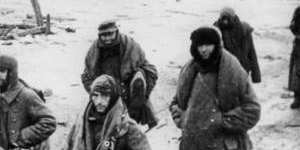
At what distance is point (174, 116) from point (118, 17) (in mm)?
17878

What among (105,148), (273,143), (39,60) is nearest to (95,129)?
(105,148)

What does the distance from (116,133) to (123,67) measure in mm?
2946

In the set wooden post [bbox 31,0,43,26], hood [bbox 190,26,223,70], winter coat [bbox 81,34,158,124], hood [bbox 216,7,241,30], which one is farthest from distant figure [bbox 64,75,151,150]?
wooden post [bbox 31,0,43,26]

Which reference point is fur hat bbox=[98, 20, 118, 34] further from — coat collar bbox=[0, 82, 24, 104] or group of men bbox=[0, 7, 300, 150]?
coat collar bbox=[0, 82, 24, 104]

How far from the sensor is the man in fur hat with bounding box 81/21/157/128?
25.5ft

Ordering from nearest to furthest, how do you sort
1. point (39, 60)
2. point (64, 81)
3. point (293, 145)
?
point (293, 145) < point (64, 81) < point (39, 60)

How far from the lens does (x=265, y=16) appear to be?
2397 centimetres

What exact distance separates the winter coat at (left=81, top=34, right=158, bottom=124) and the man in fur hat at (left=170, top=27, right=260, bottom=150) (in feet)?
7.63

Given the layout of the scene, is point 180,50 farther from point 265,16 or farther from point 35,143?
point 35,143

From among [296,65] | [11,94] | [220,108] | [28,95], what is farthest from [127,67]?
[296,65]

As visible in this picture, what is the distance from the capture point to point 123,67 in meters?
7.90

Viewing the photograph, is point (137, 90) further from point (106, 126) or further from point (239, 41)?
point (239, 41)

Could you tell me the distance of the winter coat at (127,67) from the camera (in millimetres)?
7891

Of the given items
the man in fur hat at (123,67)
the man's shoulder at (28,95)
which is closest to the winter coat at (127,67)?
the man in fur hat at (123,67)
